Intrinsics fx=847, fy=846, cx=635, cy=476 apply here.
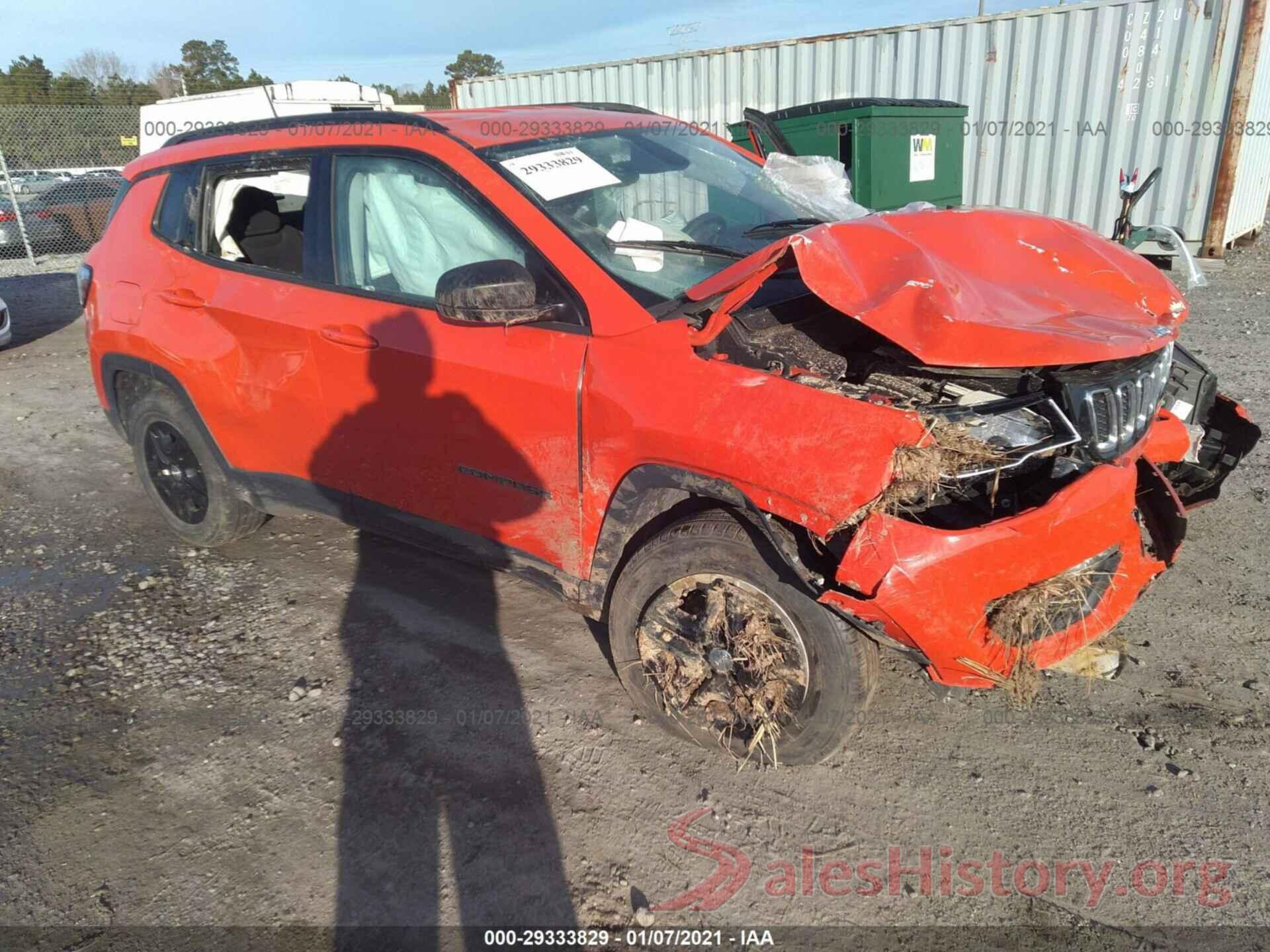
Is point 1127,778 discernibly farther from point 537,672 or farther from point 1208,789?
point 537,672

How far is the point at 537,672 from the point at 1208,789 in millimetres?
2164

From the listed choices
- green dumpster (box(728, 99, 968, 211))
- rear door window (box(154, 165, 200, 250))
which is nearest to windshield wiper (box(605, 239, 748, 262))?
rear door window (box(154, 165, 200, 250))

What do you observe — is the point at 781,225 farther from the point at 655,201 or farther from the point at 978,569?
the point at 978,569

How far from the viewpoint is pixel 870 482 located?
2.04m

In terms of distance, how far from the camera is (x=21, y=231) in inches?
504

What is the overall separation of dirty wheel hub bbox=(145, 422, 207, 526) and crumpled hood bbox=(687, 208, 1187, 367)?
2765 mm

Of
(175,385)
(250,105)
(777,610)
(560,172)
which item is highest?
(250,105)

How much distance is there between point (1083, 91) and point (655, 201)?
9.21 meters

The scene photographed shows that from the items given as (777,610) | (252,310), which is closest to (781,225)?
(777,610)

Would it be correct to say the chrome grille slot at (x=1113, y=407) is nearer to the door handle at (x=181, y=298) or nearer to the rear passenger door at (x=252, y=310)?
the rear passenger door at (x=252, y=310)

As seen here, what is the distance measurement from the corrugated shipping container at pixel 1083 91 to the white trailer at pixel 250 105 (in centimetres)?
553

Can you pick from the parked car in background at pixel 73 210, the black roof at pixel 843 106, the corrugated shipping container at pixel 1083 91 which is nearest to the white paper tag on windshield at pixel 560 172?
the black roof at pixel 843 106

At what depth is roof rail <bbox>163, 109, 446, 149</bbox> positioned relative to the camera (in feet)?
10.0

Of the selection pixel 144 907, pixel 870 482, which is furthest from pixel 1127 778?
pixel 144 907
